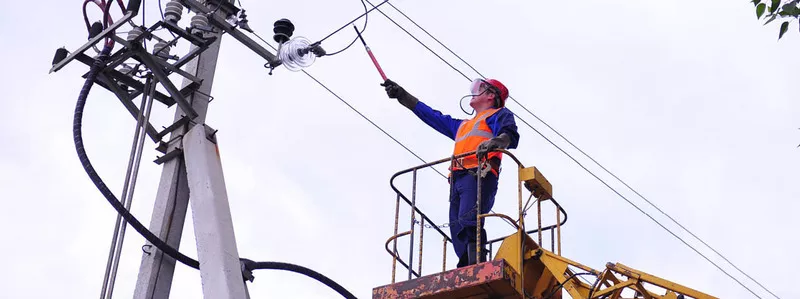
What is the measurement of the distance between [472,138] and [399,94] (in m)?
A: 1.26

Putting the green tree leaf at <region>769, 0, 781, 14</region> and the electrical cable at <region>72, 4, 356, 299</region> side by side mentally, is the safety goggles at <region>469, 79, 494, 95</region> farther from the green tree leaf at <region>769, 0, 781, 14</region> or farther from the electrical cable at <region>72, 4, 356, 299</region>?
the green tree leaf at <region>769, 0, 781, 14</region>

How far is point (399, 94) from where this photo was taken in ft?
38.6

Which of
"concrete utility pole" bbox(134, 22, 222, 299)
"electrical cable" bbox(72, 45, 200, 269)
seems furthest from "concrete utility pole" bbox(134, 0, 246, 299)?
"electrical cable" bbox(72, 45, 200, 269)

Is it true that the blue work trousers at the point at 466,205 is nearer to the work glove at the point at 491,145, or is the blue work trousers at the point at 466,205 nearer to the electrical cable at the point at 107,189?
the work glove at the point at 491,145

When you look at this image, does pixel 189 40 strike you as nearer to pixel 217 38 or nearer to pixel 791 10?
pixel 217 38

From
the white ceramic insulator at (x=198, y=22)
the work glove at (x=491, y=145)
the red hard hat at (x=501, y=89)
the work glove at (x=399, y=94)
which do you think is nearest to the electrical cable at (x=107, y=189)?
the white ceramic insulator at (x=198, y=22)

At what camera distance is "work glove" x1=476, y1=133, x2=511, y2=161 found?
1025 centimetres

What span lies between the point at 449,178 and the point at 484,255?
37.5 inches

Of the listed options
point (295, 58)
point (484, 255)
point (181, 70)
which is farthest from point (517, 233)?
point (181, 70)

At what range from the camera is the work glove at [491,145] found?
10.2 m

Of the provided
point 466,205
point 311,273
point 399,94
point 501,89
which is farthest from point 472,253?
point 399,94

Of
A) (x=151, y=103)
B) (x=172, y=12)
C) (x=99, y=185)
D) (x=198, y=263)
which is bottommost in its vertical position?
(x=198, y=263)

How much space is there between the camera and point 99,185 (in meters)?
8.95

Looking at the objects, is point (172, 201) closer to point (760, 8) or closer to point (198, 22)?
point (198, 22)
